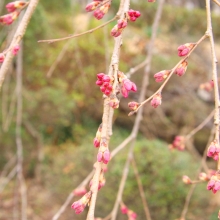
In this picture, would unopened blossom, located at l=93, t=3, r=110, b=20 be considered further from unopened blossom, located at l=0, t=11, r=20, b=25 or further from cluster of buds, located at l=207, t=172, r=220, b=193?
cluster of buds, located at l=207, t=172, r=220, b=193

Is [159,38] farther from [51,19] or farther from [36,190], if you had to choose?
[36,190]

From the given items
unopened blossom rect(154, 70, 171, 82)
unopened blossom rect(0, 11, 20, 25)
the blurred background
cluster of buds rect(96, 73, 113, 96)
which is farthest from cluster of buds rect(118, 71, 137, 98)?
the blurred background

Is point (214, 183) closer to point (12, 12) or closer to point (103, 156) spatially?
point (103, 156)

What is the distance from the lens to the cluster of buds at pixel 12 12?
0.72 metres

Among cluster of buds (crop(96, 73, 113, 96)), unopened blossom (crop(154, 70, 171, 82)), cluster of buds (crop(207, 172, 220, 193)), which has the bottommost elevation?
cluster of buds (crop(207, 172, 220, 193))

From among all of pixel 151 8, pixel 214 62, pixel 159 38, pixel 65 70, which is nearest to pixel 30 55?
pixel 65 70

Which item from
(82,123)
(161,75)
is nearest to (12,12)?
(161,75)

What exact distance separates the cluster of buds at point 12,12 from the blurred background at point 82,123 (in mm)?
1202

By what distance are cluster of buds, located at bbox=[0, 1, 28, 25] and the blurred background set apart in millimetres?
1202

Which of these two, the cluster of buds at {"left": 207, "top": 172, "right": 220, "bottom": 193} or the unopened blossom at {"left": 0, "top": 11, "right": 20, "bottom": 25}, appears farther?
the unopened blossom at {"left": 0, "top": 11, "right": 20, "bottom": 25}

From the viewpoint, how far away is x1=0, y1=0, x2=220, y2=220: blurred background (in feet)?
8.30

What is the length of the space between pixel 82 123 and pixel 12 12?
315cm

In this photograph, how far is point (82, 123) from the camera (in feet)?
12.7

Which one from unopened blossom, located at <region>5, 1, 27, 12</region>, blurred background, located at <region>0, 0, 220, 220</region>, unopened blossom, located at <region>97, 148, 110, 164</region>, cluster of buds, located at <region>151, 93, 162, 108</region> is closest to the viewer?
unopened blossom, located at <region>97, 148, 110, 164</region>
